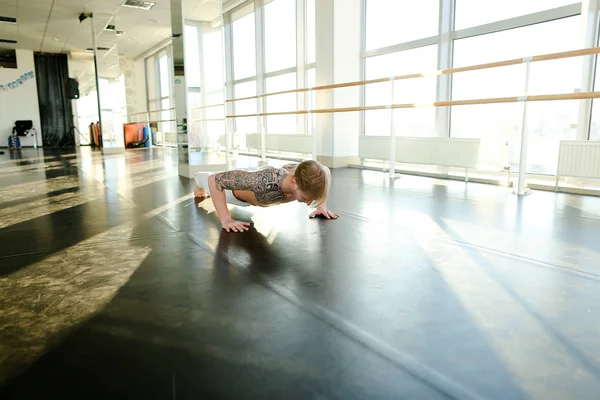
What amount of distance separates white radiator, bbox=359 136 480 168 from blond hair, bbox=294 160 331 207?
283 centimetres

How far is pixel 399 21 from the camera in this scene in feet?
20.1

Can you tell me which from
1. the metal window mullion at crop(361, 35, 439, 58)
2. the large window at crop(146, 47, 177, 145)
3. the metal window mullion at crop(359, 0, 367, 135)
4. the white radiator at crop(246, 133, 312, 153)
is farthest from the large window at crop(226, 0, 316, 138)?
the large window at crop(146, 47, 177, 145)

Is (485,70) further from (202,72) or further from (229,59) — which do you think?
(229,59)

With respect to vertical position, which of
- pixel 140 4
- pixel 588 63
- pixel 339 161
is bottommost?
pixel 339 161

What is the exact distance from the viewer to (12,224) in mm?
2684

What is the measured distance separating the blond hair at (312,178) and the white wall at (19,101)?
17466mm

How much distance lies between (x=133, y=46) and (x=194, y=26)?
437 inches

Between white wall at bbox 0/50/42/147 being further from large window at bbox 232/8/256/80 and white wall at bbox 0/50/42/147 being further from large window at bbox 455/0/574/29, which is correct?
large window at bbox 455/0/574/29

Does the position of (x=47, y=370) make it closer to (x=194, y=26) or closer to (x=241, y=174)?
(x=241, y=174)

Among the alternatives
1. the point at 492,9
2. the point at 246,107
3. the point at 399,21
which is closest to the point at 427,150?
the point at 492,9

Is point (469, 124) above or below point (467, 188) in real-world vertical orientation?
above

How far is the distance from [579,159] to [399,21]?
3516 millimetres

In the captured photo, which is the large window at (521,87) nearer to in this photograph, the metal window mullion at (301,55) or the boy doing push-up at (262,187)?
the boy doing push-up at (262,187)

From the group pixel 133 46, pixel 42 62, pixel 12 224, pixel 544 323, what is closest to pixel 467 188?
pixel 544 323
